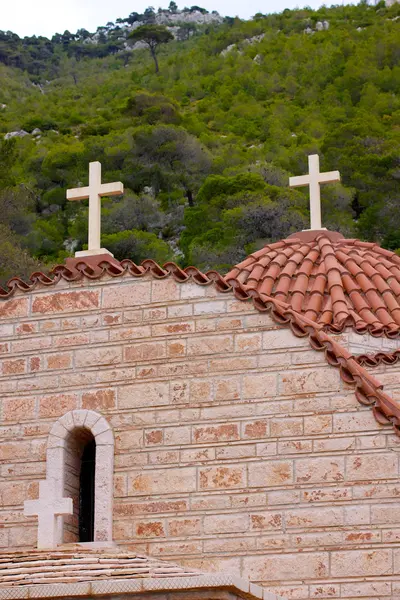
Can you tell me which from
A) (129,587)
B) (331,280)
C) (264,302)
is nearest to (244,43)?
(331,280)

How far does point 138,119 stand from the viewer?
5438 centimetres

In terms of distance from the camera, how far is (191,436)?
10734 mm

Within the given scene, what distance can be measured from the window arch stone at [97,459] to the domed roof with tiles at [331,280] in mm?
3191

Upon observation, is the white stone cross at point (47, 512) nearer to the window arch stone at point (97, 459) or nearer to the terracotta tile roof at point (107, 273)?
the window arch stone at point (97, 459)

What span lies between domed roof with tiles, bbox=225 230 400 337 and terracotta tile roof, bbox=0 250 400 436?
1009 millimetres

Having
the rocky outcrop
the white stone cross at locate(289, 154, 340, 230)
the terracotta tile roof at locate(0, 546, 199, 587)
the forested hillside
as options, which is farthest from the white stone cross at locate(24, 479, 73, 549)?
Result: the rocky outcrop

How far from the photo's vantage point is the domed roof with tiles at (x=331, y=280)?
13211 mm

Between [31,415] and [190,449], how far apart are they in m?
1.76

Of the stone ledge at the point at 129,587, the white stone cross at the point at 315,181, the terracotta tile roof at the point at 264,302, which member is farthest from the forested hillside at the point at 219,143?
the stone ledge at the point at 129,587

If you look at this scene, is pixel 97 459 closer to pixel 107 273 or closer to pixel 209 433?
pixel 209 433

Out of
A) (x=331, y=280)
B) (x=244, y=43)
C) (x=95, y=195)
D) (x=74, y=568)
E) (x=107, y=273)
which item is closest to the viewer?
(x=74, y=568)

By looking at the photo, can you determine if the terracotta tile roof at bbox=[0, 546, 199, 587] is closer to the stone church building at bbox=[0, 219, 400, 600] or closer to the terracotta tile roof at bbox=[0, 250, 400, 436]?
the stone church building at bbox=[0, 219, 400, 600]

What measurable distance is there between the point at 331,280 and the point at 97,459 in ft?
14.2

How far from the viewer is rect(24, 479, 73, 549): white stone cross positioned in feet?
34.4
